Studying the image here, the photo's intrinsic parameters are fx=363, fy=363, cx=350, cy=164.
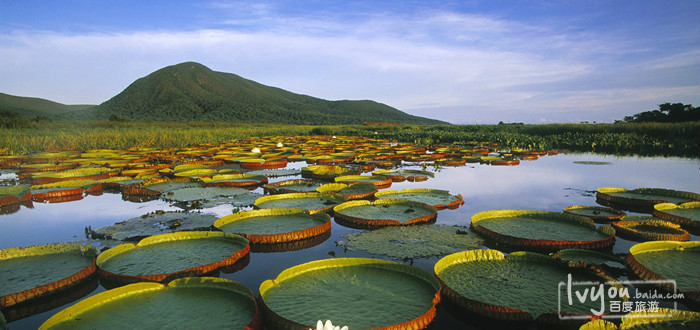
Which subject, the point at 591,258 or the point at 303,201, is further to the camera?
the point at 303,201

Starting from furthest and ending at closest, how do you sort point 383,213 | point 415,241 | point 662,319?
point 383,213, point 415,241, point 662,319

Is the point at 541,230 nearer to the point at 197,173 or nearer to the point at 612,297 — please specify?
the point at 612,297

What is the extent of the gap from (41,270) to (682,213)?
7874 millimetres

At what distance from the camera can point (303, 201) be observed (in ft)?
21.0

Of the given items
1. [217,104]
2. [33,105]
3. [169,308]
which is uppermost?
[33,105]

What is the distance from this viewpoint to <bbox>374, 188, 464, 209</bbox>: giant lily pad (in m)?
6.22

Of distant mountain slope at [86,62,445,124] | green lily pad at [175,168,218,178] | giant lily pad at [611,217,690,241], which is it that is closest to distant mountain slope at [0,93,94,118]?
distant mountain slope at [86,62,445,124]

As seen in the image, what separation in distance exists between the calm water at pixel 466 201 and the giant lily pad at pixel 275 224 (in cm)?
25

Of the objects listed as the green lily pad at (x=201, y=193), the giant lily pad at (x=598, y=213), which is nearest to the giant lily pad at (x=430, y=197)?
the giant lily pad at (x=598, y=213)

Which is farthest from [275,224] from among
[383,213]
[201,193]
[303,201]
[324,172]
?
[324,172]

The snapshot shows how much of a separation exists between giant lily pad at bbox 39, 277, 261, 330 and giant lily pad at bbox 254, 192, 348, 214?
2.88 meters

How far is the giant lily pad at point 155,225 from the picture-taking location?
15.2 feet

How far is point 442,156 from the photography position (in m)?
13.5

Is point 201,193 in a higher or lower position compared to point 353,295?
higher
